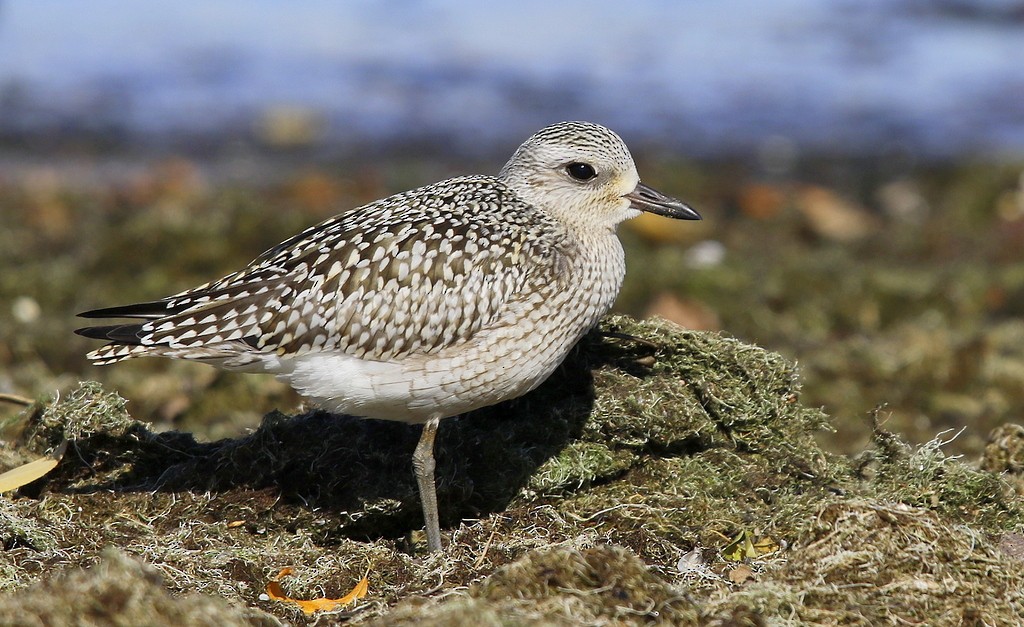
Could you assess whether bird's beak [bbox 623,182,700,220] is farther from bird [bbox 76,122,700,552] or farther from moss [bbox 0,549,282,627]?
moss [bbox 0,549,282,627]

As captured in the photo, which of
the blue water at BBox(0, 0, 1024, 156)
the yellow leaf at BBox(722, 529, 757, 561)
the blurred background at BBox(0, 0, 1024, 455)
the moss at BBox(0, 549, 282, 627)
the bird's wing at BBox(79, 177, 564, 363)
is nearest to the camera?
the moss at BBox(0, 549, 282, 627)

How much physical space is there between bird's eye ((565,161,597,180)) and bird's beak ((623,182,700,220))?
0.20m

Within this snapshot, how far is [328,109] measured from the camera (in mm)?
18078

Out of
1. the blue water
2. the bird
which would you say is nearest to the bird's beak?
the bird

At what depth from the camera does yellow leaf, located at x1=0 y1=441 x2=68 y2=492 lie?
499 cm

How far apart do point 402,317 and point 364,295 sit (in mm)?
184

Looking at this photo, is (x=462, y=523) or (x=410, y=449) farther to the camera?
(x=410, y=449)

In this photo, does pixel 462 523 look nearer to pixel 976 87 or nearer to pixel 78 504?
pixel 78 504

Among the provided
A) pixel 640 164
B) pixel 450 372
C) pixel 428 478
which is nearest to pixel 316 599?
pixel 428 478

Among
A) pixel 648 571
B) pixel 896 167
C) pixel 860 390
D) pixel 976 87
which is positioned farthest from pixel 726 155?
pixel 648 571

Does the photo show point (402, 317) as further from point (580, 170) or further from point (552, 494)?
point (580, 170)

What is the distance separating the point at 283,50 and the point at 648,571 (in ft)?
59.2

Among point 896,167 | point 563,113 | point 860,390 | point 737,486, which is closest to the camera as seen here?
point 737,486

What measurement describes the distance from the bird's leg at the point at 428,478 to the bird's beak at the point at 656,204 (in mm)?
1402
